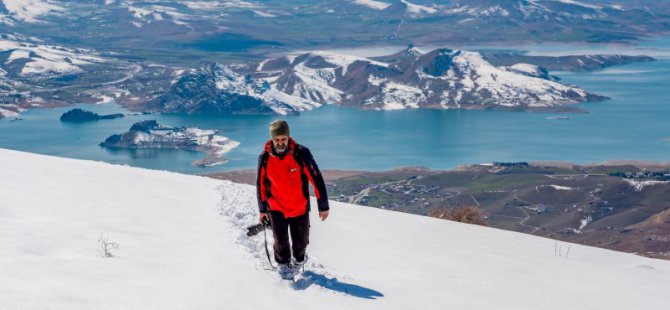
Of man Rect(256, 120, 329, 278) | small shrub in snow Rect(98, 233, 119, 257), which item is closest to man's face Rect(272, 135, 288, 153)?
man Rect(256, 120, 329, 278)

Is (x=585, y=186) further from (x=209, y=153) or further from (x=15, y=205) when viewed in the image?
(x=15, y=205)

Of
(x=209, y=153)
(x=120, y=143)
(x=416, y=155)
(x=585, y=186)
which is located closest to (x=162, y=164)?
(x=209, y=153)

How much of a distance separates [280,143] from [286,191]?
0.65m

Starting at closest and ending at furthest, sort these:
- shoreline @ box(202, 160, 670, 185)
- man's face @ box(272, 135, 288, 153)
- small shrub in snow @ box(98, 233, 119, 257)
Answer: small shrub in snow @ box(98, 233, 119, 257) < man's face @ box(272, 135, 288, 153) < shoreline @ box(202, 160, 670, 185)

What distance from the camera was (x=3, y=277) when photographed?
778 cm

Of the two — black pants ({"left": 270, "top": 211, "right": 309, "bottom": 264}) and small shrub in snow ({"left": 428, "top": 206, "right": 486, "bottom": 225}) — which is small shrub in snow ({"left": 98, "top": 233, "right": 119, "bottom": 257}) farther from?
small shrub in snow ({"left": 428, "top": 206, "right": 486, "bottom": 225})

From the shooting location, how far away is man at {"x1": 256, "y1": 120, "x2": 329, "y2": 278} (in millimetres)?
9477

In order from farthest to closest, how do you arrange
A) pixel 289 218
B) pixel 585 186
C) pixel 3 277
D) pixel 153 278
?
pixel 585 186
pixel 289 218
pixel 153 278
pixel 3 277

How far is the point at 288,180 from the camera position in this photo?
31.5 ft

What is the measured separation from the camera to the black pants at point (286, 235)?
32.2 ft

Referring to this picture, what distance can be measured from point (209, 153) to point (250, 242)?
171 metres

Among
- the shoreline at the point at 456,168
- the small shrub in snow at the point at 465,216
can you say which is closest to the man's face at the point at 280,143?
the small shrub in snow at the point at 465,216

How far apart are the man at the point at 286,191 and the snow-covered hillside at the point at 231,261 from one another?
339 millimetres

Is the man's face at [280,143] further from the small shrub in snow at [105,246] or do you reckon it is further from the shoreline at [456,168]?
the shoreline at [456,168]
